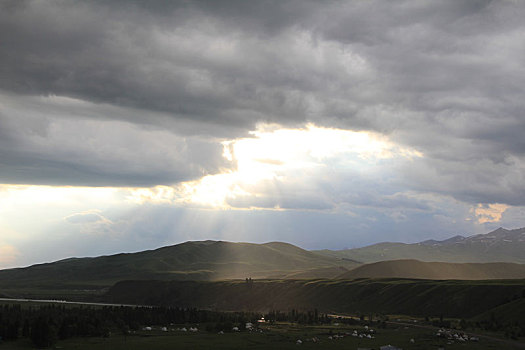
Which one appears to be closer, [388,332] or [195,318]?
[388,332]

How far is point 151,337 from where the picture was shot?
133500mm

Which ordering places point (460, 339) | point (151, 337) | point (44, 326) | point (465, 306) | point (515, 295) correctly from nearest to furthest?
point (460, 339) → point (44, 326) → point (151, 337) → point (515, 295) → point (465, 306)

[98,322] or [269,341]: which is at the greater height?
[98,322]

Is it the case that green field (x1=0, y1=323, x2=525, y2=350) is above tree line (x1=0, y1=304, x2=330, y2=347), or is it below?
below

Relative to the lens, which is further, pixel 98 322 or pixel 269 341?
pixel 98 322

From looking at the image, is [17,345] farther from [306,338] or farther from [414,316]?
→ [414,316]

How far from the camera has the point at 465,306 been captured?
618 ft

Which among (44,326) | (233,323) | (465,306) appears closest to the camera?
(44,326)

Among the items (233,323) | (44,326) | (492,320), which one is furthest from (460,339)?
(44,326)

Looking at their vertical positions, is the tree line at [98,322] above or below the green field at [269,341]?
above

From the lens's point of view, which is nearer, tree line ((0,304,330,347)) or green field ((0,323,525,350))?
green field ((0,323,525,350))

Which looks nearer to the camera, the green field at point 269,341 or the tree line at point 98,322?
the green field at point 269,341

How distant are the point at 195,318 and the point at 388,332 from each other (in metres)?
72.3

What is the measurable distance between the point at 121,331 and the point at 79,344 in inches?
1098
